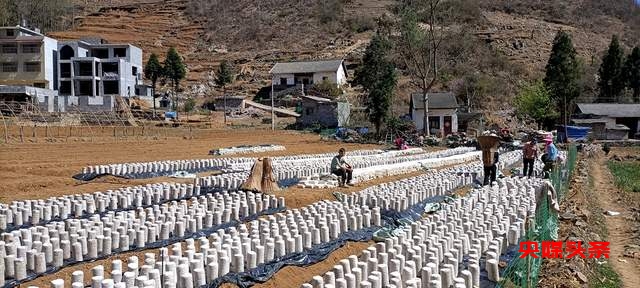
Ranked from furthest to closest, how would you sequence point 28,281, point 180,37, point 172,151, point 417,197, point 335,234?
point 180,37, point 172,151, point 417,197, point 335,234, point 28,281

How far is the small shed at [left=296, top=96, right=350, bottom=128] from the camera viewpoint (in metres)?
34.8

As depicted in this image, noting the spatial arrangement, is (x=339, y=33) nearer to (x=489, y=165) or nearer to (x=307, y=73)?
(x=307, y=73)

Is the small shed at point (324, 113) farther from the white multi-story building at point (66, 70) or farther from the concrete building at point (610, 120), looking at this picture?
the concrete building at point (610, 120)

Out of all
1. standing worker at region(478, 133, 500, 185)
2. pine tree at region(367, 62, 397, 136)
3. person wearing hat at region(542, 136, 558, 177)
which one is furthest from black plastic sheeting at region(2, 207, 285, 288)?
pine tree at region(367, 62, 397, 136)


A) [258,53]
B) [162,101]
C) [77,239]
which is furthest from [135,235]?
[258,53]

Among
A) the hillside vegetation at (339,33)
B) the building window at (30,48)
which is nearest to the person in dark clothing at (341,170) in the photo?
the hillside vegetation at (339,33)

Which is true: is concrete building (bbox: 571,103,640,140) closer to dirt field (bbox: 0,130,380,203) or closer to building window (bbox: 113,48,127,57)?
dirt field (bbox: 0,130,380,203)

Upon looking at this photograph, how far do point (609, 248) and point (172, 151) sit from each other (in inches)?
640

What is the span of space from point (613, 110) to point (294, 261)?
116 feet

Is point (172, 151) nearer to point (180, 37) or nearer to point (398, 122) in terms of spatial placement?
point (398, 122)

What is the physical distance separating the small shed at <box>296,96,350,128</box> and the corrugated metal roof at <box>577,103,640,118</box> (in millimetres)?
15958

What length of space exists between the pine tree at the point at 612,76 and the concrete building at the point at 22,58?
4357cm

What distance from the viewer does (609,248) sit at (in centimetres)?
828

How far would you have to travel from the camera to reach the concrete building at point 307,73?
4922 centimetres
